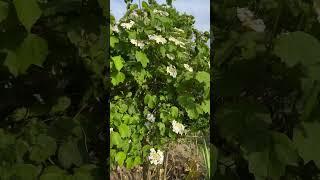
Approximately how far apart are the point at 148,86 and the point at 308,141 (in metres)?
2.99

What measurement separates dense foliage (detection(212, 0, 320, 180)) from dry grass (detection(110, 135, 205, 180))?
3.21m

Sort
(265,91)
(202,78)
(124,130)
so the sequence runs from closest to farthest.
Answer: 1. (265,91)
2. (202,78)
3. (124,130)

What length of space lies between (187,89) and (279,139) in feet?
9.13

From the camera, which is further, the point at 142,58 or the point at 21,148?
the point at 142,58

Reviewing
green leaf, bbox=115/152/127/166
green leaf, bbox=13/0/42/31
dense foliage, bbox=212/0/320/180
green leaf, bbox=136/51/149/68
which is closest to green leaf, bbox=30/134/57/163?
green leaf, bbox=13/0/42/31

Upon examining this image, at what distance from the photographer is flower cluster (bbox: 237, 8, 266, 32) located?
1.59 metres

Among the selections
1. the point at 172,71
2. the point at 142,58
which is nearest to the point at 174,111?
the point at 172,71

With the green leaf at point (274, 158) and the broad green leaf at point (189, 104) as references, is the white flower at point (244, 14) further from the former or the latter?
the broad green leaf at point (189, 104)

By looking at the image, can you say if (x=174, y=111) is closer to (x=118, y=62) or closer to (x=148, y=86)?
(x=148, y=86)

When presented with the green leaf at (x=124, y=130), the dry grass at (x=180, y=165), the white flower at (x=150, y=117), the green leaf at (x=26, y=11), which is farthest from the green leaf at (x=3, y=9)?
the dry grass at (x=180, y=165)

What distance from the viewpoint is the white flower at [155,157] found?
4.38 m

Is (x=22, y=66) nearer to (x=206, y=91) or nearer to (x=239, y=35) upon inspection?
(x=239, y=35)

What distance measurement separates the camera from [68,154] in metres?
1.54

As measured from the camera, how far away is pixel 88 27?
5.07ft
